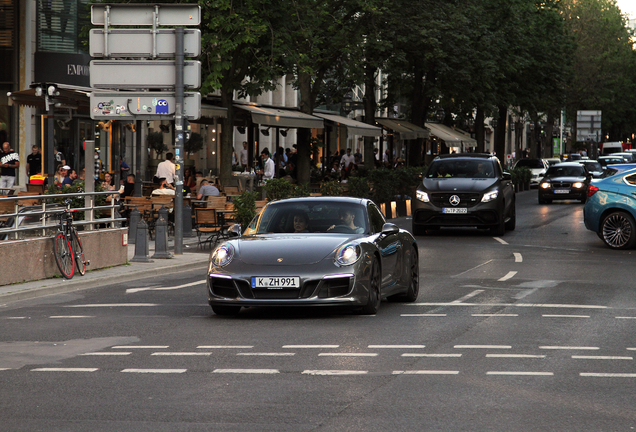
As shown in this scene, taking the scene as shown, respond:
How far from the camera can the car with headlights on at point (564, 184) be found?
4166cm

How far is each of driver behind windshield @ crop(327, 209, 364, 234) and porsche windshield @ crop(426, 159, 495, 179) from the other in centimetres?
1330

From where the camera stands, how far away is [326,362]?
8.34 meters

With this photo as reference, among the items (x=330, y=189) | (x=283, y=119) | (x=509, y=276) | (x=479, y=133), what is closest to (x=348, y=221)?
(x=509, y=276)

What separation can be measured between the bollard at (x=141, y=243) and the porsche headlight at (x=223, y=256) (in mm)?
6654

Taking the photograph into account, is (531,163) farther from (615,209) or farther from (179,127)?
(179,127)

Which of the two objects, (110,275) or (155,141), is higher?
(155,141)

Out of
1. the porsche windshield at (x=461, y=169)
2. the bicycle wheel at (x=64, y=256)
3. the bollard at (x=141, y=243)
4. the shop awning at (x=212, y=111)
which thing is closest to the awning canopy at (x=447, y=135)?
the shop awning at (x=212, y=111)

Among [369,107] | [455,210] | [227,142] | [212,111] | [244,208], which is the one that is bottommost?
[455,210]

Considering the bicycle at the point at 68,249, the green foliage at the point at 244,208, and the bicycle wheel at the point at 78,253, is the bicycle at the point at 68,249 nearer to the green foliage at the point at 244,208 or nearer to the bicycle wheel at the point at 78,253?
the bicycle wheel at the point at 78,253

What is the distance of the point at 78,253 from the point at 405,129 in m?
29.7

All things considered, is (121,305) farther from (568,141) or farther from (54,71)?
(568,141)

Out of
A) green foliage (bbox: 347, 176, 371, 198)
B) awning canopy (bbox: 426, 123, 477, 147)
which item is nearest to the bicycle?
green foliage (bbox: 347, 176, 371, 198)

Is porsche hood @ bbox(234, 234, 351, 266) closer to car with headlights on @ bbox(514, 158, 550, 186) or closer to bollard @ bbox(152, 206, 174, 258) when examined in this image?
bollard @ bbox(152, 206, 174, 258)

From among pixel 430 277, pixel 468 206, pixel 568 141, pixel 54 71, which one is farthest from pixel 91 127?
pixel 568 141
